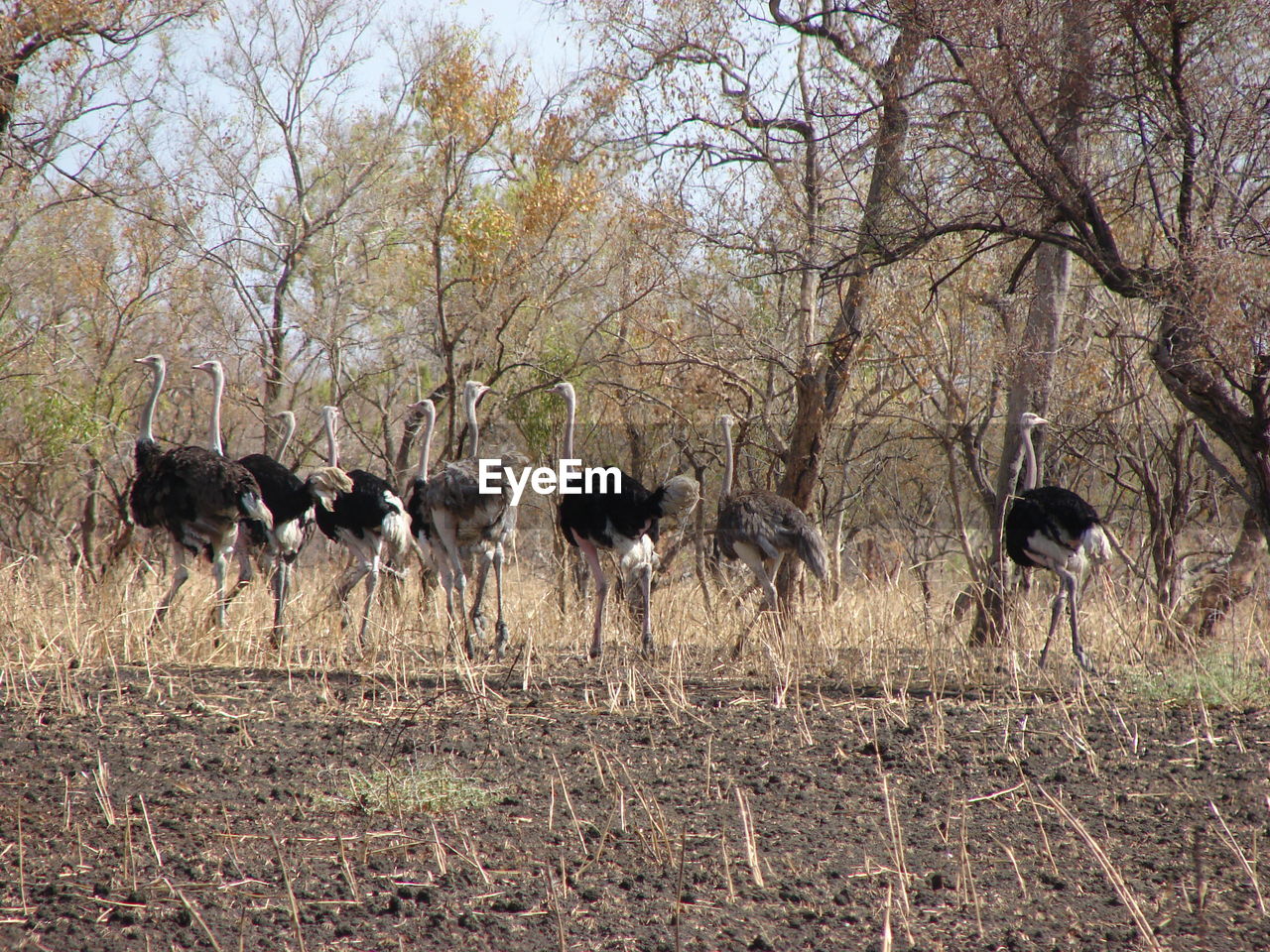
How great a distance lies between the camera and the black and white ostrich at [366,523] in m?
9.34

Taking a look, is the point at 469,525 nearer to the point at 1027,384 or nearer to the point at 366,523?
the point at 366,523

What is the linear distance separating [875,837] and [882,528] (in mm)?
12173

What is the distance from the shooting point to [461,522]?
8953 millimetres

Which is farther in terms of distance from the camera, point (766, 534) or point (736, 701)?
point (766, 534)

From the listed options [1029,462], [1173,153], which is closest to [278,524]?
[1029,462]

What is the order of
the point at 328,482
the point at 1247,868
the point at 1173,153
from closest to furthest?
the point at 1247,868 < the point at 1173,153 < the point at 328,482

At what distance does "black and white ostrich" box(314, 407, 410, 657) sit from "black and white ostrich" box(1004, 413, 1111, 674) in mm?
4452

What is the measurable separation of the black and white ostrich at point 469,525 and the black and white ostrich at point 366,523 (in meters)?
0.36

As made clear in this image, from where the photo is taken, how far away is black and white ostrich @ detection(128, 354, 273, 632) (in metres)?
8.38

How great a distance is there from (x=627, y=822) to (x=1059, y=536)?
4.99 metres

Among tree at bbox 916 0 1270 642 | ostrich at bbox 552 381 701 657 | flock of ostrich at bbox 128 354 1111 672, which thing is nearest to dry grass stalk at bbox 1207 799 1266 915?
tree at bbox 916 0 1270 642

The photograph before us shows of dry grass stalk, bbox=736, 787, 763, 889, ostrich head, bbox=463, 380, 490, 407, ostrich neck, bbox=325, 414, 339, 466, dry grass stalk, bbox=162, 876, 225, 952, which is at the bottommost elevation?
dry grass stalk, bbox=162, 876, 225, 952

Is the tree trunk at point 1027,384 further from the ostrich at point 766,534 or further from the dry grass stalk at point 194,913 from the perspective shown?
the dry grass stalk at point 194,913

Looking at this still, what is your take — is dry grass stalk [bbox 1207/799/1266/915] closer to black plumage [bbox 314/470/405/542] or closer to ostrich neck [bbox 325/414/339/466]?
black plumage [bbox 314/470/405/542]
